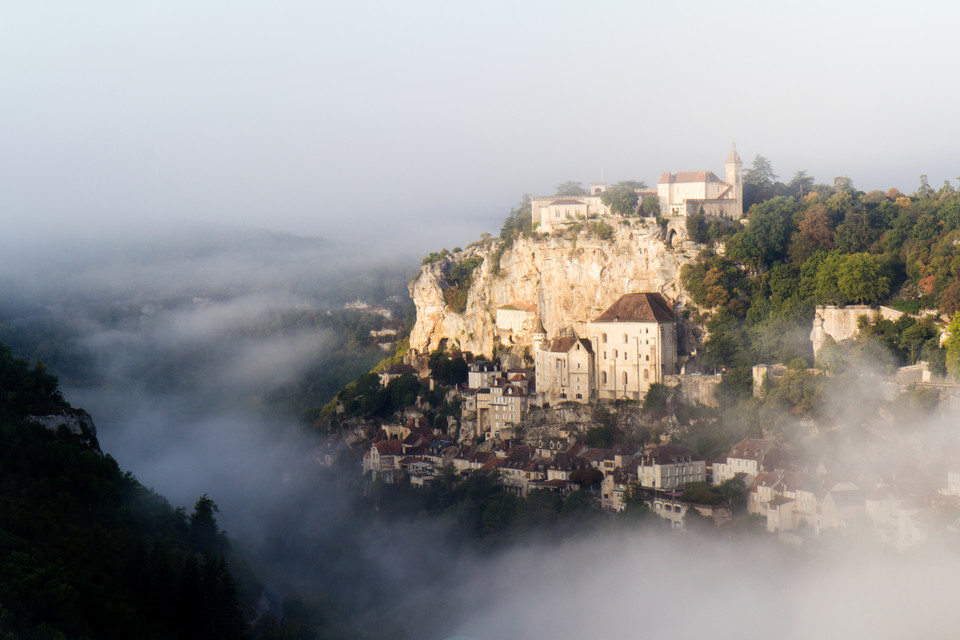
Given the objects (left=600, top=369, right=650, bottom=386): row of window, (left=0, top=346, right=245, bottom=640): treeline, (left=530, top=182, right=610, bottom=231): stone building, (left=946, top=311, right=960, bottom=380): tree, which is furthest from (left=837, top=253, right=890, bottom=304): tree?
(left=0, top=346, right=245, bottom=640): treeline

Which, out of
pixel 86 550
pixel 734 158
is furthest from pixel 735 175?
pixel 86 550

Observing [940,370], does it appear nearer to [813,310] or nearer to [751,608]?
[813,310]

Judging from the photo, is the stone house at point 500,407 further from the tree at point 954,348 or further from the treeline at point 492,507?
the tree at point 954,348

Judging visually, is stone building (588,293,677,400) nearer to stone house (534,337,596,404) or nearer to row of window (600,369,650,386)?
row of window (600,369,650,386)

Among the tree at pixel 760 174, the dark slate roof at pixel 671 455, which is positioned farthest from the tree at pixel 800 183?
the dark slate roof at pixel 671 455

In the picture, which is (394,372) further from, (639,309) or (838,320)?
(838,320)

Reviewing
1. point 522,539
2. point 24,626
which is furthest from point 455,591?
point 24,626
